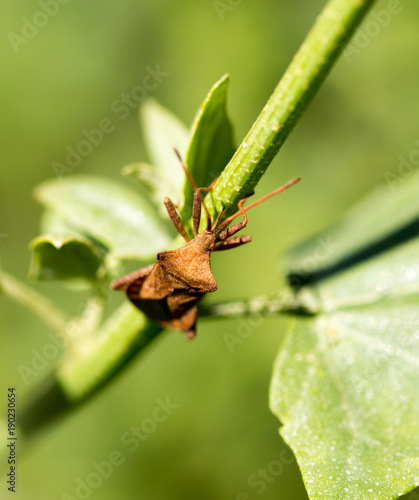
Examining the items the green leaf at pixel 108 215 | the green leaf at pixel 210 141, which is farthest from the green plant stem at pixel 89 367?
the green leaf at pixel 210 141

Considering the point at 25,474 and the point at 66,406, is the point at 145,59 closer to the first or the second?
the point at 25,474

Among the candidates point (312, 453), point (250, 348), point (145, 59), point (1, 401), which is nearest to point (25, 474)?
point (1, 401)

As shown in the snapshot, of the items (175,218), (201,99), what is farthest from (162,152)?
(201,99)

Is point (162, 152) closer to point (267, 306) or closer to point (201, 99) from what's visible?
point (267, 306)

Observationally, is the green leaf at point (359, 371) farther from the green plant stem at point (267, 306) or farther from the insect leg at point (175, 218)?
the insect leg at point (175, 218)

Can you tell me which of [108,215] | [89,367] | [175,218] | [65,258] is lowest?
[89,367]

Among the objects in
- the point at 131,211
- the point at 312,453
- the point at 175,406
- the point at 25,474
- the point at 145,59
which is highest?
the point at 145,59

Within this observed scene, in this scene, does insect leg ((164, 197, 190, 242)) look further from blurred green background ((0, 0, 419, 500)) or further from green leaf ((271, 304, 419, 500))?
blurred green background ((0, 0, 419, 500))

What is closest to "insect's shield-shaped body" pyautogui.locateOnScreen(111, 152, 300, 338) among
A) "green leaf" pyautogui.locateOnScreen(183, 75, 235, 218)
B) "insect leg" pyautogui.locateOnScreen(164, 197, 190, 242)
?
"insect leg" pyautogui.locateOnScreen(164, 197, 190, 242)
